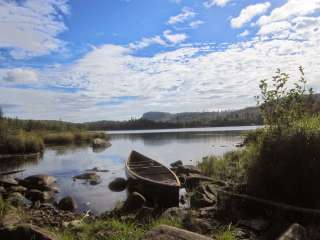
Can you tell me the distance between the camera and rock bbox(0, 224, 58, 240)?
284 inches

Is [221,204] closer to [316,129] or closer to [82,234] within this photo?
[316,129]

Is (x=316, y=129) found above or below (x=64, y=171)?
above

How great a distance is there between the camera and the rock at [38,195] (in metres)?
17.3

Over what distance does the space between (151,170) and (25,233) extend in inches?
522

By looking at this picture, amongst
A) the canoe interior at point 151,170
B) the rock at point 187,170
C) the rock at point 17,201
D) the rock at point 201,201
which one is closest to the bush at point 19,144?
the canoe interior at point 151,170

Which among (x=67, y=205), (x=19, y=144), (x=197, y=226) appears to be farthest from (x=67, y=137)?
(x=197, y=226)

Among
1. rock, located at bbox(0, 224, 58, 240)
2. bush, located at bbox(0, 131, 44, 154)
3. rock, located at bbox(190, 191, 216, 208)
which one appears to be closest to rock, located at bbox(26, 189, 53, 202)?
rock, located at bbox(190, 191, 216, 208)

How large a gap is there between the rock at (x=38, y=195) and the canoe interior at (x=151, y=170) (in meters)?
4.57

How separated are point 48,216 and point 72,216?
820mm

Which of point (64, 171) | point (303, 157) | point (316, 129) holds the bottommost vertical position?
point (64, 171)

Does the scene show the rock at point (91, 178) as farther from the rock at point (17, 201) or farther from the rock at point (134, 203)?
the rock at point (134, 203)

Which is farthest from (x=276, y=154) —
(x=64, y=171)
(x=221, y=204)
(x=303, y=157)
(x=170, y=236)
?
(x=64, y=171)

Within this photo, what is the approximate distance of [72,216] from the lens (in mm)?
13148

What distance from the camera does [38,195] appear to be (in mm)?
17750
